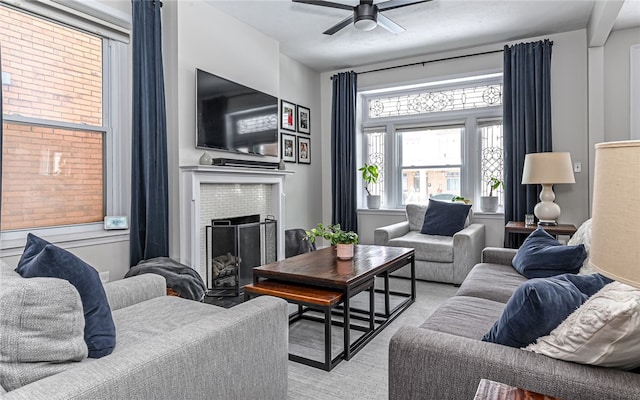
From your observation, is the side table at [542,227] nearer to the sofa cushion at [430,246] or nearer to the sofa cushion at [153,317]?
the sofa cushion at [430,246]

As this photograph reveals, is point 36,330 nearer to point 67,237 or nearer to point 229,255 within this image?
point 67,237

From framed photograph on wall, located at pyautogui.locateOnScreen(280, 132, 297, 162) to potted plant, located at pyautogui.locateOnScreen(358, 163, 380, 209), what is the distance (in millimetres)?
990

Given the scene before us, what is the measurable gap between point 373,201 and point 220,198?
98.0 inches

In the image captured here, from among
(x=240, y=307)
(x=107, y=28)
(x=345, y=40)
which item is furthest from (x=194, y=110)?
(x=240, y=307)

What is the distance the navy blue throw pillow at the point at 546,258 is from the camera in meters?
2.26

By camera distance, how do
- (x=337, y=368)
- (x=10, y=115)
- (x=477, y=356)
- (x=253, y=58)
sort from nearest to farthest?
(x=477, y=356), (x=337, y=368), (x=10, y=115), (x=253, y=58)

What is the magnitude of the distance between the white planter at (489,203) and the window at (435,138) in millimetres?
144

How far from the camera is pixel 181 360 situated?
3.83ft

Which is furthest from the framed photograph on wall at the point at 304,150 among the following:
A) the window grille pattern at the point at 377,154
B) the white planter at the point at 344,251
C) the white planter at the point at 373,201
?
the white planter at the point at 344,251

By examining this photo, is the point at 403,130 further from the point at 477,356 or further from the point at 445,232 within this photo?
the point at 477,356

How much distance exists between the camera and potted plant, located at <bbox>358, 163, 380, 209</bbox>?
543cm

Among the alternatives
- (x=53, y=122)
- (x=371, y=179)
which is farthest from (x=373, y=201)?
(x=53, y=122)

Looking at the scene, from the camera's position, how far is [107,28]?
3.18 meters

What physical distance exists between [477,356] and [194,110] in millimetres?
3198
